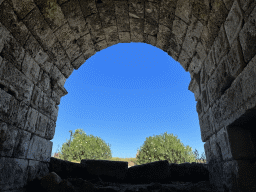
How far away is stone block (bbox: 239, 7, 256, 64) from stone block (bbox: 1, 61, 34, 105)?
9.02 feet

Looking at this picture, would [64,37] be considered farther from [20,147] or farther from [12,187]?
[12,187]

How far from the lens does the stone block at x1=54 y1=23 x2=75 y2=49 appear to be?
299 cm

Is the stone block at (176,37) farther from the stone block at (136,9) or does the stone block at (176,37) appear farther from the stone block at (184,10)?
the stone block at (136,9)

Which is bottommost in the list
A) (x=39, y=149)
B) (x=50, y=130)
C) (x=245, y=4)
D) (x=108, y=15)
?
(x=39, y=149)

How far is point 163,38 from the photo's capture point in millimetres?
3525

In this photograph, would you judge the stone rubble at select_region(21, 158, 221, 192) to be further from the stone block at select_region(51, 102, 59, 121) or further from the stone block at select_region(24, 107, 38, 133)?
the stone block at select_region(24, 107, 38, 133)

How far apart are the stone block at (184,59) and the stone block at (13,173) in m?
3.22

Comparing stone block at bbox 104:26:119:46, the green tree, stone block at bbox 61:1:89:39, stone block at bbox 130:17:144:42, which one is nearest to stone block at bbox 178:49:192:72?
stone block at bbox 130:17:144:42


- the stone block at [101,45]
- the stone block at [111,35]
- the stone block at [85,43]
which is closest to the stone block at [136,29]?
the stone block at [111,35]

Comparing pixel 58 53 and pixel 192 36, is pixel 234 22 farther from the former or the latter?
pixel 58 53

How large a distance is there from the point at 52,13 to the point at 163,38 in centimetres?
209

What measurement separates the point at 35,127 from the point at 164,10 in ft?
9.42

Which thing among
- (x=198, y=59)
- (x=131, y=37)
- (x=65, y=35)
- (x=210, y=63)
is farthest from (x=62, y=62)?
(x=210, y=63)

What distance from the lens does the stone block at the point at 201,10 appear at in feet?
7.38
